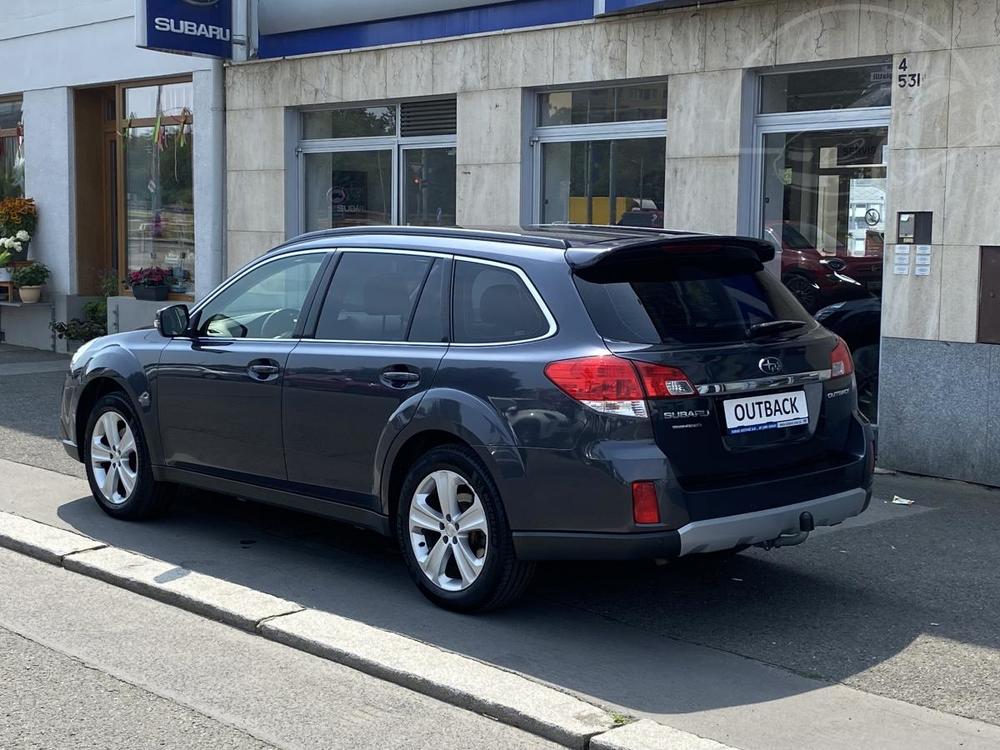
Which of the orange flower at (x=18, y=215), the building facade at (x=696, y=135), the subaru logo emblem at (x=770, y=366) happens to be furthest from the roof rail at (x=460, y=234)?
the orange flower at (x=18, y=215)

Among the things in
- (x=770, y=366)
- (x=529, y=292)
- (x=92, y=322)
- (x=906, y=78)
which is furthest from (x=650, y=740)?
(x=92, y=322)

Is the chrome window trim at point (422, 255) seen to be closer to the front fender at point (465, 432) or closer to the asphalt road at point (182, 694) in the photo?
the front fender at point (465, 432)

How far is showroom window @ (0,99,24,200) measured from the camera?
18.7 meters

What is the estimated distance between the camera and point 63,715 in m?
4.85

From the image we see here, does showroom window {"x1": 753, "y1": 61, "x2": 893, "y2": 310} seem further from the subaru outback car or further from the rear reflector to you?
the rear reflector

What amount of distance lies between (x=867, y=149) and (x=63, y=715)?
726 cm

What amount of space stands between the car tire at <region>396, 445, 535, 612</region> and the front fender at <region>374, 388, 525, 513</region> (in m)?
0.10

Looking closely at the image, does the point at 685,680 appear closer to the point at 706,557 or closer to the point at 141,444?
the point at 706,557

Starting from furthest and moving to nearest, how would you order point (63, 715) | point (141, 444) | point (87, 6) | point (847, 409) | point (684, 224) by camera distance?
1. point (87, 6)
2. point (684, 224)
3. point (141, 444)
4. point (847, 409)
5. point (63, 715)

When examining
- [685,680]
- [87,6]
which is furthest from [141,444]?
[87,6]

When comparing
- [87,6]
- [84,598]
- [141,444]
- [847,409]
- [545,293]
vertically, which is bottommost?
[84,598]

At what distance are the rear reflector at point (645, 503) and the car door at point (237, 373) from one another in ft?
7.02

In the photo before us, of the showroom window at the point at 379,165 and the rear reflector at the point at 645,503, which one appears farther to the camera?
the showroom window at the point at 379,165

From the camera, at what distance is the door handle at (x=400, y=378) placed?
6.16m
